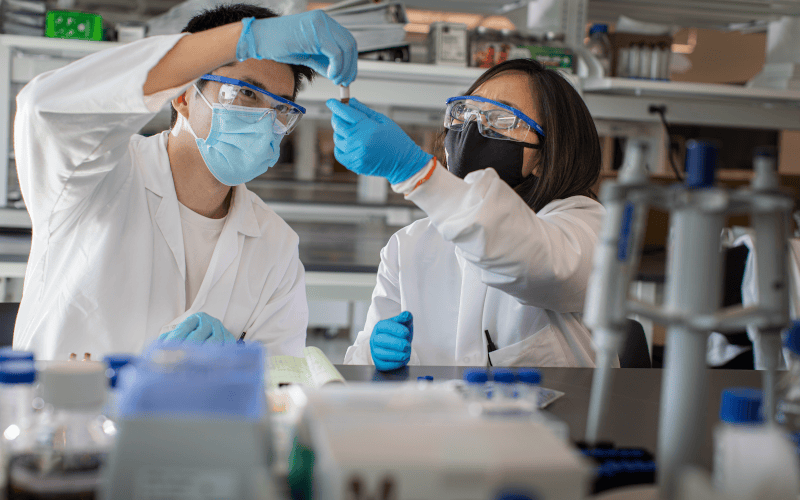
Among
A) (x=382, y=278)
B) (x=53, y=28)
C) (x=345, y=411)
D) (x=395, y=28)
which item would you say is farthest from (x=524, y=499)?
(x=53, y=28)

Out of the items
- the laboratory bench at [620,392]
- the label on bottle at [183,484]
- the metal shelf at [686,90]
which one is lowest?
the laboratory bench at [620,392]

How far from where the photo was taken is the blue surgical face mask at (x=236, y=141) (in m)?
1.55

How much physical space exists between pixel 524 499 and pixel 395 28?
2.71m

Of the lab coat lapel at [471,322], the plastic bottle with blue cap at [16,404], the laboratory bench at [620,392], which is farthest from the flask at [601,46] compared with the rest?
the plastic bottle with blue cap at [16,404]

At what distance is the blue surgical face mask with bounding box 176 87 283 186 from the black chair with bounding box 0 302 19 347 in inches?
22.6

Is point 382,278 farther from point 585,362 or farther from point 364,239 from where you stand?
point 364,239

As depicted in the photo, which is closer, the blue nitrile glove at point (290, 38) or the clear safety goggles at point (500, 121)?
the blue nitrile glove at point (290, 38)

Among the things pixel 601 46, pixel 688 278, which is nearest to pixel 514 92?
pixel 688 278

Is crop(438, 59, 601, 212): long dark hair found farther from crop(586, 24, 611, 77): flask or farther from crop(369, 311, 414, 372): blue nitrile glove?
crop(586, 24, 611, 77): flask

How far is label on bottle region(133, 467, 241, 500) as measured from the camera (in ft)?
1.51

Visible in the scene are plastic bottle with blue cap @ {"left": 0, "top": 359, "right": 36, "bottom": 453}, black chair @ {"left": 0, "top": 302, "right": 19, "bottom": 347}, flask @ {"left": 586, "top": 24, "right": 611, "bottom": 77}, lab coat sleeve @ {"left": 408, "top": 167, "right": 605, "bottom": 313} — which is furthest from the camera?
flask @ {"left": 586, "top": 24, "right": 611, "bottom": 77}

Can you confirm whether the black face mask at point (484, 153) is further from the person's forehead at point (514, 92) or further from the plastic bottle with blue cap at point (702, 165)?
the plastic bottle with blue cap at point (702, 165)

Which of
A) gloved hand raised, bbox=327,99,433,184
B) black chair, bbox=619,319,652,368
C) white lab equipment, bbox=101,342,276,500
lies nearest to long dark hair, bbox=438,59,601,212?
black chair, bbox=619,319,652,368

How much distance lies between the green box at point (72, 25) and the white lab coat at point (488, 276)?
79.9 inches
